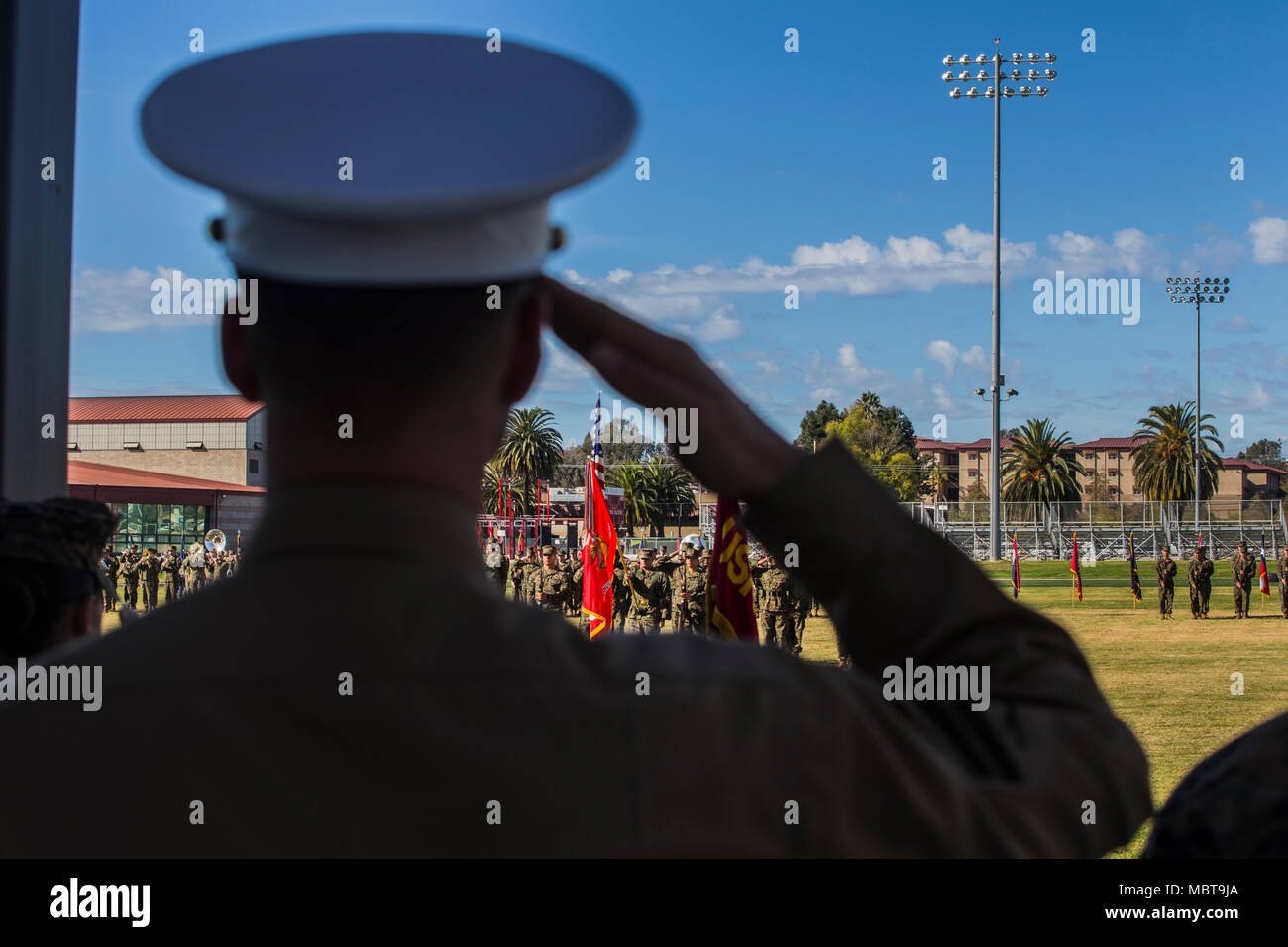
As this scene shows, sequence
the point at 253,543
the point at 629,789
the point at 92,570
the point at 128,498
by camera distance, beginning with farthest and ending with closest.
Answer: the point at 128,498
the point at 92,570
the point at 253,543
the point at 629,789

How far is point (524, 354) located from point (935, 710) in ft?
1.50

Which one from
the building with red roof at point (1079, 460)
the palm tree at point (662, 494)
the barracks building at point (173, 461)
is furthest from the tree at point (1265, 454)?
the barracks building at point (173, 461)

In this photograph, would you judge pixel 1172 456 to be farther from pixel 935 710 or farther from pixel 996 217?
pixel 935 710

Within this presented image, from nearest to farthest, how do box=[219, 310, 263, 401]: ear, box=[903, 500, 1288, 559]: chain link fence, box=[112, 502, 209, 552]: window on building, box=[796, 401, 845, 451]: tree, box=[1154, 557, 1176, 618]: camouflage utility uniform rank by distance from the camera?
box=[219, 310, 263, 401]: ear, box=[1154, 557, 1176, 618]: camouflage utility uniform, box=[112, 502, 209, 552]: window on building, box=[903, 500, 1288, 559]: chain link fence, box=[796, 401, 845, 451]: tree

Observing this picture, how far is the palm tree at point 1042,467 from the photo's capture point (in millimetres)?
75938

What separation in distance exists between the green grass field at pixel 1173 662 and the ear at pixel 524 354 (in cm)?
117

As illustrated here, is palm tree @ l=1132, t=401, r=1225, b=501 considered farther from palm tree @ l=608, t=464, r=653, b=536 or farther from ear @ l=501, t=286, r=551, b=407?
ear @ l=501, t=286, r=551, b=407

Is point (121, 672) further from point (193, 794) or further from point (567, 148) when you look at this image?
point (567, 148)

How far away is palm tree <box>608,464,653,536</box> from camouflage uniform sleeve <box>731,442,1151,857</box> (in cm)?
6991

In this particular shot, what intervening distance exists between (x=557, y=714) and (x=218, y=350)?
450 millimetres

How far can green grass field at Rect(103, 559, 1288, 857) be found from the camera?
9.79 metres

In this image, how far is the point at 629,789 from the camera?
0.82 metres

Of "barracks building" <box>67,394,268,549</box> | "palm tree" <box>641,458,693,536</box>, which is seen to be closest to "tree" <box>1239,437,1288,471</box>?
"palm tree" <box>641,458,693,536</box>
